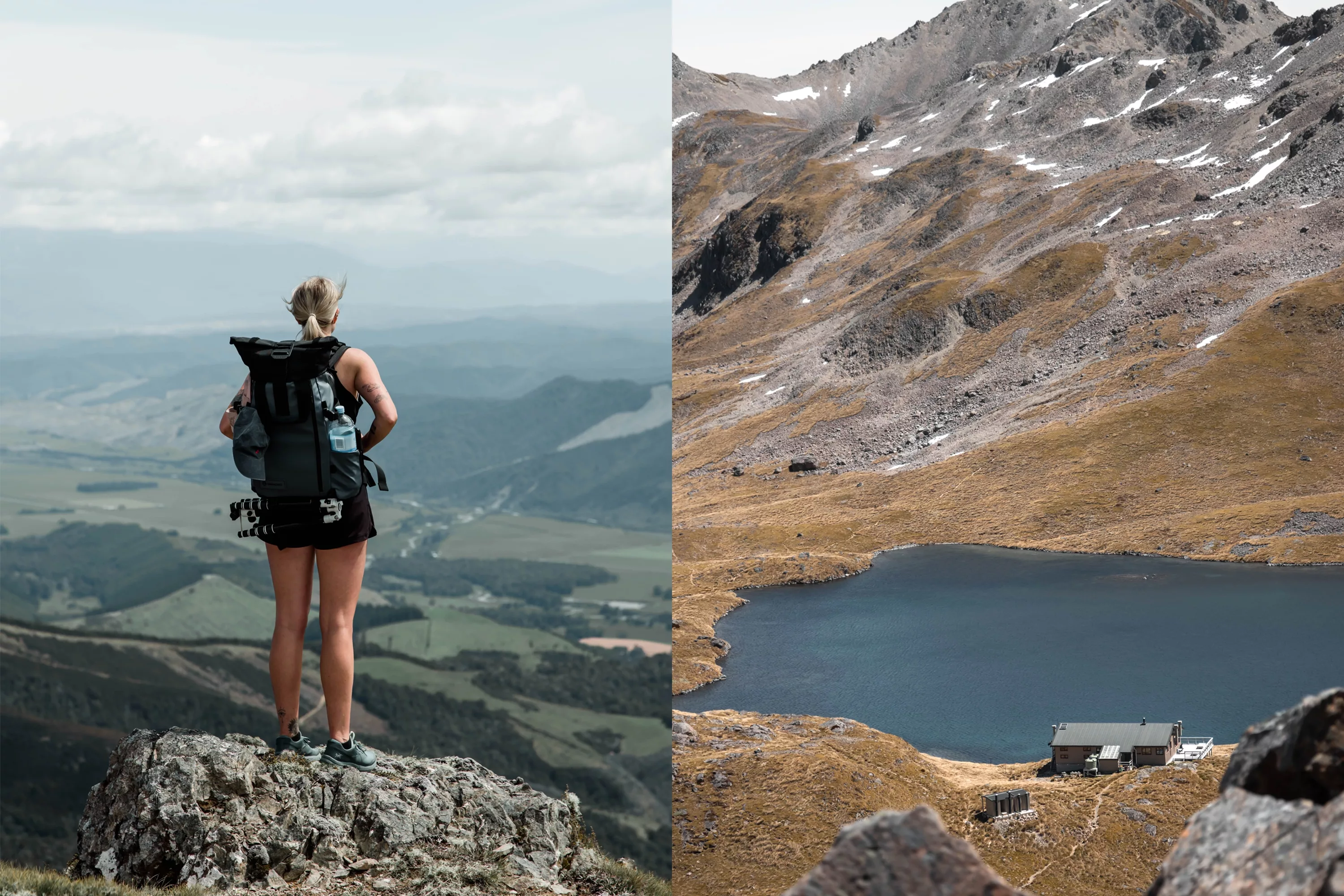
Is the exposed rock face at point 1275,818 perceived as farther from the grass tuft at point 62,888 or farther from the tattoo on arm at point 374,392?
the grass tuft at point 62,888

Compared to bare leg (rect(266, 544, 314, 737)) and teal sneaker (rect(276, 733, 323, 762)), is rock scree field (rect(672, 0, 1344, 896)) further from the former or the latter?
teal sneaker (rect(276, 733, 323, 762))

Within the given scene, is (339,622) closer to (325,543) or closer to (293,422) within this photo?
(325,543)

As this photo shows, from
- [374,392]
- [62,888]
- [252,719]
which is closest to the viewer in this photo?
[62,888]

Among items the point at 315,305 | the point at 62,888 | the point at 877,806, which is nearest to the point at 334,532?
the point at 315,305

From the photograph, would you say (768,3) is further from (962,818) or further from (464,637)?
(464,637)

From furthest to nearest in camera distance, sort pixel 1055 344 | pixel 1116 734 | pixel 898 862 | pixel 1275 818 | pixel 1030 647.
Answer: pixel 1055 344
pixel 1030 647
pixel 1116 734
pixel 898 862
pixel 1275 818

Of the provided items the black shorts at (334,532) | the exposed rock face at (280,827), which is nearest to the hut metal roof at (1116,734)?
the exposed rock face at (280,827)
